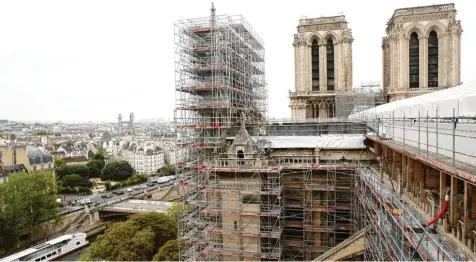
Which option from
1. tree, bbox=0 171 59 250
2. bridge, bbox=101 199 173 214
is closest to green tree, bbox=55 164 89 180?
bridge, bbox=101 199 173 214

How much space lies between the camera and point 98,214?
3994cm

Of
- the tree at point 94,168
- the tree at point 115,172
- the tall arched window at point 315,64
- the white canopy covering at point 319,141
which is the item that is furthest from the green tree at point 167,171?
the white canopy covering at point 319,141

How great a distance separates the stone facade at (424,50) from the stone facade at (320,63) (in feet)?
16.7

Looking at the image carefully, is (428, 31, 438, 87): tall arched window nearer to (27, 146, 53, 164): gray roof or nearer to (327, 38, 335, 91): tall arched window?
(327, 38, 335, 91): tall arched window

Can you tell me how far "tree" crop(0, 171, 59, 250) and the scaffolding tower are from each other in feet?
58.8

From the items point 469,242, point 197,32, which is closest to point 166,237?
point 197,32

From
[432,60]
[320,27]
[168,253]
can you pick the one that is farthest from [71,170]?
[432,60]

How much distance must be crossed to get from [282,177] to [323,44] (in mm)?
22181

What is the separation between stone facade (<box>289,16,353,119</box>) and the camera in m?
36.6

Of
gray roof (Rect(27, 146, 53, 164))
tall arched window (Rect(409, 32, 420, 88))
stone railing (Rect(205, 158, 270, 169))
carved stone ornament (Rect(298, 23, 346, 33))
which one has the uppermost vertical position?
carved stone ornament (Rect(298, 23, 346, 33))

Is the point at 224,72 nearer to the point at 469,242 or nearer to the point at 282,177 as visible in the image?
the point at 282,177

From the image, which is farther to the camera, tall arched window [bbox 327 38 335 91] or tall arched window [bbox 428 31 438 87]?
tall arched window [bbox 327 38 335 91]

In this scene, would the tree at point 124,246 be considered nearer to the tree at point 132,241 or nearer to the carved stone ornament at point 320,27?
the tree at point 132,241

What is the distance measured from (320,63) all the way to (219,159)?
76.1 ft
